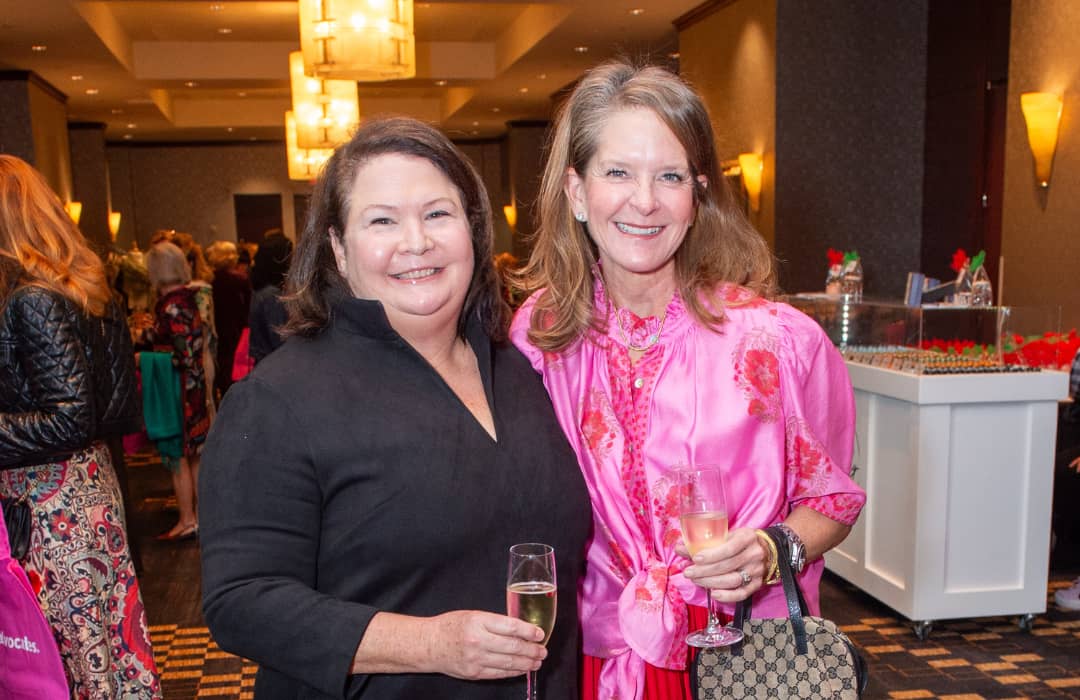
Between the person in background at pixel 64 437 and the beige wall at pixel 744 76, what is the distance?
570 centimetres

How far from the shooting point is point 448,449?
4.54 ft

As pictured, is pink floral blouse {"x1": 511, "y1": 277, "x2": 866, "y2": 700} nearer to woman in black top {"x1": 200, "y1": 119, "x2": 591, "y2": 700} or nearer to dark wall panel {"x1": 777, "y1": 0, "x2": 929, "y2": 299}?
woman in black top {"x1": 200, "y1": 119, "x2": 591, "y2": 700}

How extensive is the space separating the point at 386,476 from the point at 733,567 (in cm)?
56

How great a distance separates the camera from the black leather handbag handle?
1549mm

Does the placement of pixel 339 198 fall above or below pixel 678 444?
above

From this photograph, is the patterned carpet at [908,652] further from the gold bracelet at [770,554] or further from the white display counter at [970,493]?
the gold bracelet at [770,554]

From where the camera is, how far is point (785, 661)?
155 cm

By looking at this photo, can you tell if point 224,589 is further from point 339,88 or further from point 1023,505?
point 339,88

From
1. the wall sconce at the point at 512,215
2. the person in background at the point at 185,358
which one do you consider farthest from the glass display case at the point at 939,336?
the wall sconce at the point at 512,215

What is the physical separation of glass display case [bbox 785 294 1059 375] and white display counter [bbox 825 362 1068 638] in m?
0.10

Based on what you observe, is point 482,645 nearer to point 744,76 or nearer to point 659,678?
point 659,678

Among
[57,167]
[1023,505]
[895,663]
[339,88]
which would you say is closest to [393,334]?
[895,663]

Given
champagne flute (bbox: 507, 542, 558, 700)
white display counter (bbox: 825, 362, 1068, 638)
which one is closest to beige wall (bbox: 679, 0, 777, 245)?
white display counter (bbox: 825, 362, 1068, 638)

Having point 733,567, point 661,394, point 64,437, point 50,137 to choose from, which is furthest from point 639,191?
point 50,137
